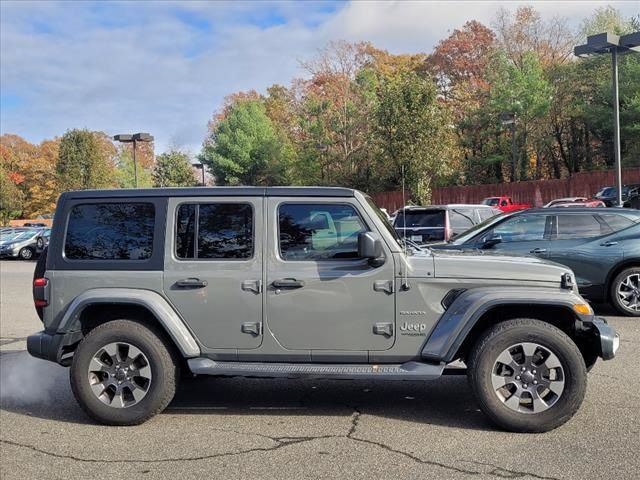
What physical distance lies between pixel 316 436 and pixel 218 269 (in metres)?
1.45

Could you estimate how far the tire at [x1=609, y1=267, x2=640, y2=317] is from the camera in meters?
9.44

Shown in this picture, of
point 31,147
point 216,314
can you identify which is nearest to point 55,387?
point 216,314

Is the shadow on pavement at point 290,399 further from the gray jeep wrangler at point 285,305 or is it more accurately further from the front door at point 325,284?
the front door at point 325,284

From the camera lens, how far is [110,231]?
5.26 metres

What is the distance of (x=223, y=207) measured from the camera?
205 inches

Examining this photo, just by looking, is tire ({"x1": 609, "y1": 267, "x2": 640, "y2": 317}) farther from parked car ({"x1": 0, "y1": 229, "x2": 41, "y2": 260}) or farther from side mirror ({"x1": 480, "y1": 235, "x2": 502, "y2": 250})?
parked car ({"x1": 0, "y1": 229, "x2": 41, "y2": 260})

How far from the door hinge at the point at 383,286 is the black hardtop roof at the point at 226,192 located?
0.71 meters

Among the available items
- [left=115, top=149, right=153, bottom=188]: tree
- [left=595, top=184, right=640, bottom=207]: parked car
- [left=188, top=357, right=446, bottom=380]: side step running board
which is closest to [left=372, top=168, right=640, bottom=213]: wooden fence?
[left=595, top=184, right=640, bottom=207]: parked car

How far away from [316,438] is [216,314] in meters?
1.20

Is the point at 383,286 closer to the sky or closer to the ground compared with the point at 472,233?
closer to the ground

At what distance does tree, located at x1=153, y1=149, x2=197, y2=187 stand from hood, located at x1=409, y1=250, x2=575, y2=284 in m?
60.8

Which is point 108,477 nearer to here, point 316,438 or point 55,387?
point 316,438

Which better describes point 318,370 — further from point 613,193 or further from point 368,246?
point 613,193

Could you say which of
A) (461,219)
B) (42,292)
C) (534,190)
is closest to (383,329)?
(42,292)
